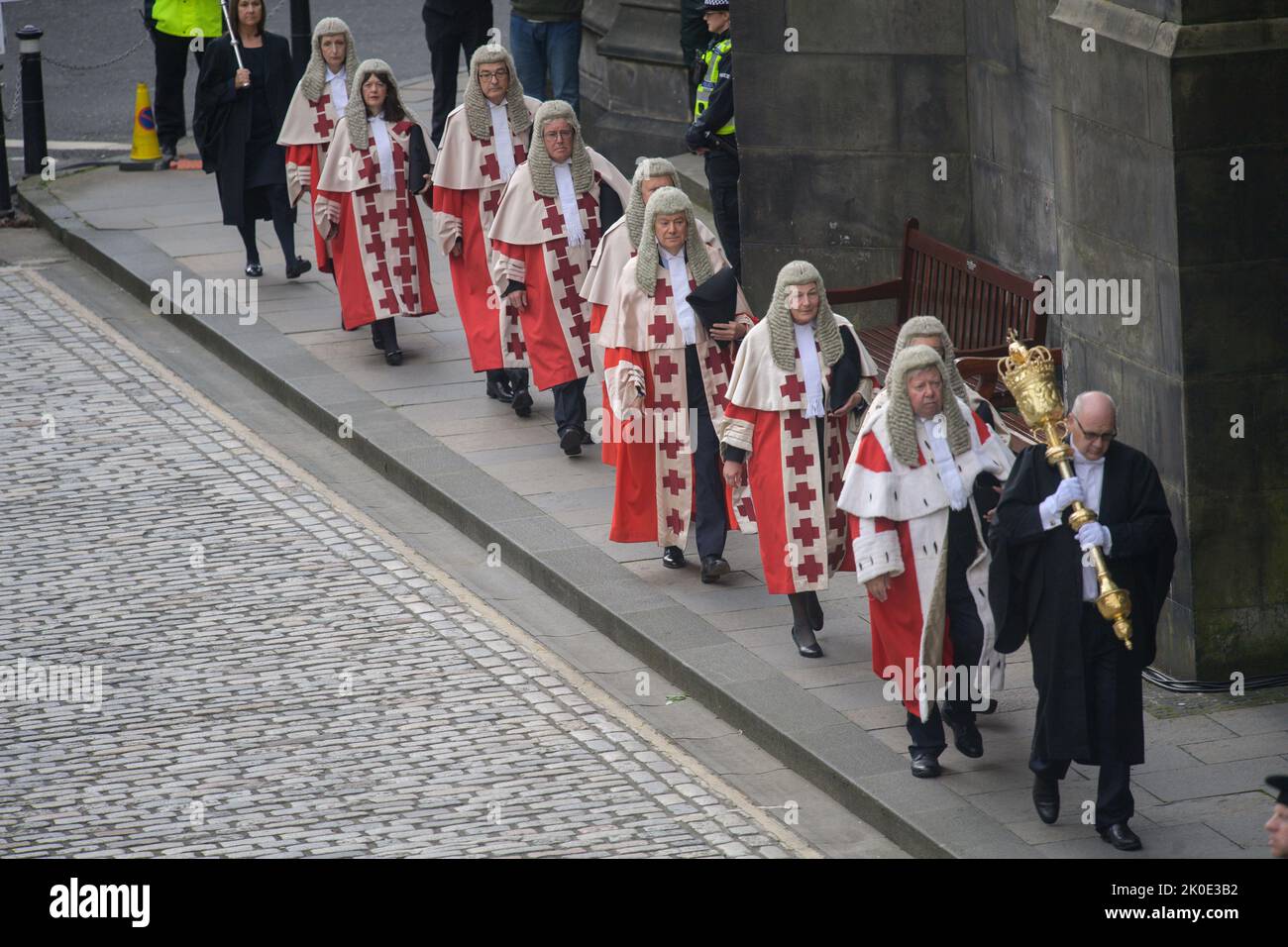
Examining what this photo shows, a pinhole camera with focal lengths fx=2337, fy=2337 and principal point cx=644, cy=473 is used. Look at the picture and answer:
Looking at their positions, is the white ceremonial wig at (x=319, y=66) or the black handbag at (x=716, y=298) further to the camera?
the white ceremonial wig at (x=319, y=66)

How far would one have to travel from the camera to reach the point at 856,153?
48.0 feet

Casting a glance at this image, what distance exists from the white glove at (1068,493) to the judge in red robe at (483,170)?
6229mm

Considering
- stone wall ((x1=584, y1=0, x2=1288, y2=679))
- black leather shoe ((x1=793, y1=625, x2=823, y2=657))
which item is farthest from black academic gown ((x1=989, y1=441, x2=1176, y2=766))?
black leather shoe ((x1=793, y1=625, x2=823, y2=657))

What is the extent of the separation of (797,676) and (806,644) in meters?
0.29

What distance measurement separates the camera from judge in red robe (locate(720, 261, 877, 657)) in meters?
10.5

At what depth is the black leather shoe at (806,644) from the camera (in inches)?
423

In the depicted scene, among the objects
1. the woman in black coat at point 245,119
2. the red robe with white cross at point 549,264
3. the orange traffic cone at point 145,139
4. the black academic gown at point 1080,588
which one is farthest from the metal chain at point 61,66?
the black academic gown at point 1080,588

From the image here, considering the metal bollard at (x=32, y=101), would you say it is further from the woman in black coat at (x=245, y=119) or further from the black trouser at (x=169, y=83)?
the woman in black coat at (x=245, y=119)

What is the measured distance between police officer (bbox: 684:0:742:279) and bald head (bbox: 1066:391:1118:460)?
21.9 feet

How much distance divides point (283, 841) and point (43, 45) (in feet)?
57.3

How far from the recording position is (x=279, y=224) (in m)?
17.3

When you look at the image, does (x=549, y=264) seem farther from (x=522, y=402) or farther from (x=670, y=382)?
(x=670, y=382)

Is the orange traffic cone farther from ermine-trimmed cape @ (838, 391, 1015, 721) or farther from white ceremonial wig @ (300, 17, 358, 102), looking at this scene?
ermine-trimmed cape @ (838, 391, 1015, 721)
